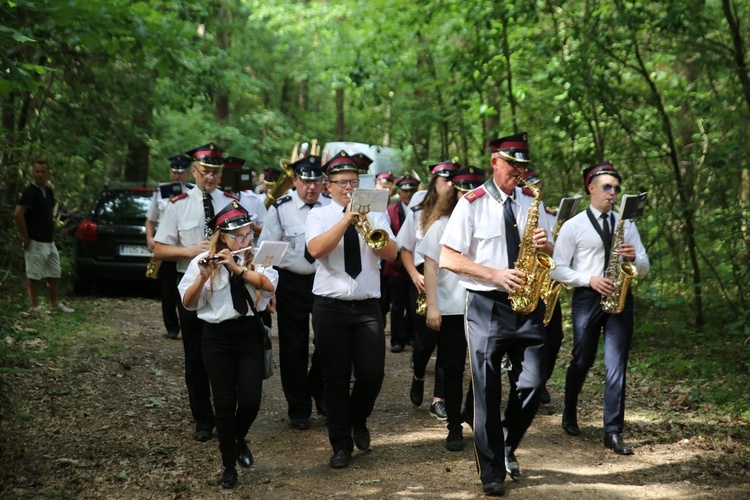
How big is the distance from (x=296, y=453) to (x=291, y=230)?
203cm

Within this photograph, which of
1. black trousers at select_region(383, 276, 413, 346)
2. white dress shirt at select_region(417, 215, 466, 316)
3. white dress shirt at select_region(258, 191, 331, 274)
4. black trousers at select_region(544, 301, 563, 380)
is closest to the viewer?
white dress shirt at select_region(417, 215, 466, 316)

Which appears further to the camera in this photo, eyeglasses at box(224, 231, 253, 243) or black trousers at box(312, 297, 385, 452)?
black trousers at box(312, 297, 385, 452)

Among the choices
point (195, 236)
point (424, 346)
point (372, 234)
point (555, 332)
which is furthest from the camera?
point (555, 332)

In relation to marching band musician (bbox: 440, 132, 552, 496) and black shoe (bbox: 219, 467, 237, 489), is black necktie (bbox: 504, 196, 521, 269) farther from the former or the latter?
black shoe (bbox: 219, 467, 237, 489)

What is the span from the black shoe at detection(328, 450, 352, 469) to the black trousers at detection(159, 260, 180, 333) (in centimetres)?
428

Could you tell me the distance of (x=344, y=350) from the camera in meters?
6.90

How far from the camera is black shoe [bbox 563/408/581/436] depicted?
8.00 metres

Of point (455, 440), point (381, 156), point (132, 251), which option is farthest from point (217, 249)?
point (381, 156)

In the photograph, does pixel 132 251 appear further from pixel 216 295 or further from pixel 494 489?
pixel 494 489

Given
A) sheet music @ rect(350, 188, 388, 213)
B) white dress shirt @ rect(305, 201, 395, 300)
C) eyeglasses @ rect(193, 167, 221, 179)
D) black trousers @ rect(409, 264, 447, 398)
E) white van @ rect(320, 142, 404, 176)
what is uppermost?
white van @ rect(320, 142, 404, 176)

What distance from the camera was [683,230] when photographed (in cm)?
1133

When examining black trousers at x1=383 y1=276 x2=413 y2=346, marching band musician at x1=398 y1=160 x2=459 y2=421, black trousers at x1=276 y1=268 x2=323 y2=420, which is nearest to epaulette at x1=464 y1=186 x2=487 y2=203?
marching band musician at x1=398 y1=160 x2=459 y2=421

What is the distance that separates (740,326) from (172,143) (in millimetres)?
20889

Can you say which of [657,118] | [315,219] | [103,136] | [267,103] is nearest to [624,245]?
[315,219]
